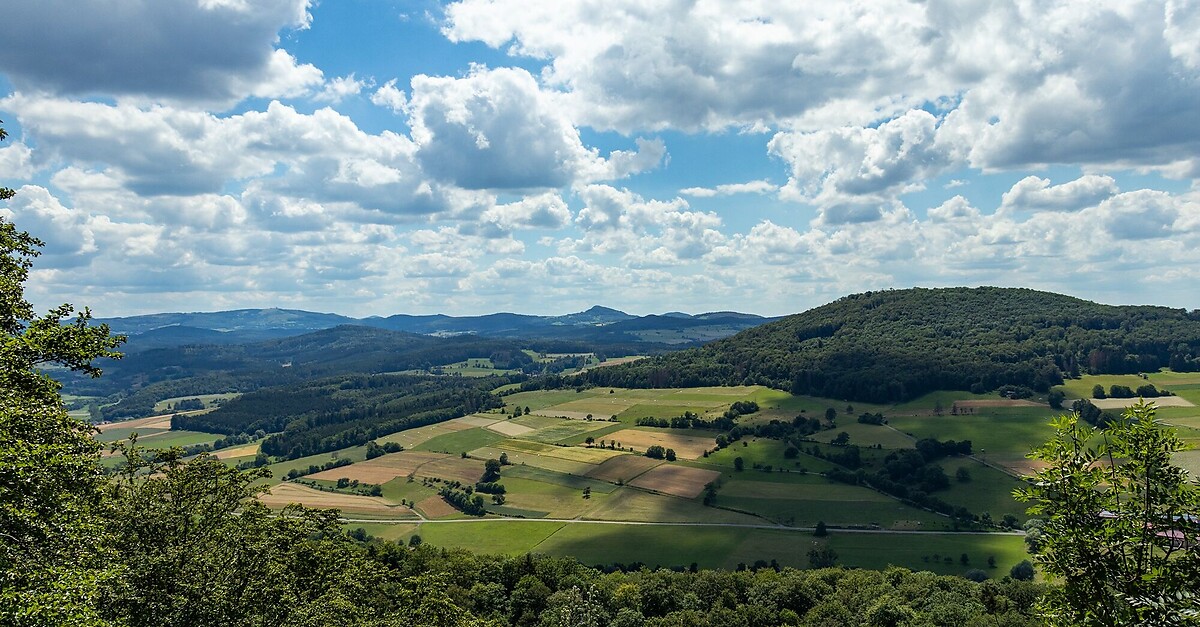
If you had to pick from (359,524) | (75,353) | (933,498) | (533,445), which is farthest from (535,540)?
(75,353)

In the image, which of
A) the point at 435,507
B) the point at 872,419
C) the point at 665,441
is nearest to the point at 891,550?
the point at 872,419

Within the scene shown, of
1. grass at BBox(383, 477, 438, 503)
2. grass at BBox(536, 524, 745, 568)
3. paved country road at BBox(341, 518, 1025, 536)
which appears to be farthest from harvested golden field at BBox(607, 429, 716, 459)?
grass at BBox(383, 477, 438, 503)

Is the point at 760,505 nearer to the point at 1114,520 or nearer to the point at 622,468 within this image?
the point at 622,468

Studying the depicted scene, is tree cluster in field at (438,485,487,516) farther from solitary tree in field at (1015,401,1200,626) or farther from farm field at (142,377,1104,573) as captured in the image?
solitary tree in field at (1015,401,1200,626)

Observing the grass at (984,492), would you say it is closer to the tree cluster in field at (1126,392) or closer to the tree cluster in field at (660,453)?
the tree cluster in field at (660,453)

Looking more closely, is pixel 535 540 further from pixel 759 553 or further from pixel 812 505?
pixel 812 505

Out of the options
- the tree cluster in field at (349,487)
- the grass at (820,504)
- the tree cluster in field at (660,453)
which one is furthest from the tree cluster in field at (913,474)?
the tree cluster in field at (349,487)
